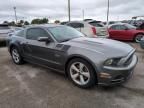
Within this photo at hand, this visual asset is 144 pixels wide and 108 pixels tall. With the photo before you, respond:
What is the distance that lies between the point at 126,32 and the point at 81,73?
8.00 meters

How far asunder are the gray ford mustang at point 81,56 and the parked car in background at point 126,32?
22.4 feet

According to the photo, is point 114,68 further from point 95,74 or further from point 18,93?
point 18,93

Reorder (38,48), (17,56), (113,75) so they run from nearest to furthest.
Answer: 1. (113,75)
2. (38,48)
3. (17,56)

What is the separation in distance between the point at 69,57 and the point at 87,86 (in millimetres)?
776

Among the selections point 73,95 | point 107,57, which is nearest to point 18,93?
point 73,95

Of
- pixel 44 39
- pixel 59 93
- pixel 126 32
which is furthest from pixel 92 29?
pixel 59 93

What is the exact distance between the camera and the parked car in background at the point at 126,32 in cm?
991

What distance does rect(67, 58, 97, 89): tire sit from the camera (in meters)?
3.21

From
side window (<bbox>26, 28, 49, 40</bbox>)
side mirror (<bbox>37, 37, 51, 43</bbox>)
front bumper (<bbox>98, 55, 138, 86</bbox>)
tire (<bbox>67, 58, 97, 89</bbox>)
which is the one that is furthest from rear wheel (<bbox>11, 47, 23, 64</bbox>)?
front bumper (<bbox>98, 55, 138, 86</bbox>)

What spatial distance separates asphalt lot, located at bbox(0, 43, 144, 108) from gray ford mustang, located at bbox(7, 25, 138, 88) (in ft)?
0.89

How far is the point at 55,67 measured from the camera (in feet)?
12.8

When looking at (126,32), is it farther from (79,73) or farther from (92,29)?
(79,73)

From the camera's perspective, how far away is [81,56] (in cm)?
326

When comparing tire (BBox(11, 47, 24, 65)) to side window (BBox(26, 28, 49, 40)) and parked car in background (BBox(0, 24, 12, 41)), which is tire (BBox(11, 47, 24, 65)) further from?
parked car in background (BBox(0, 24, 12, 41))
